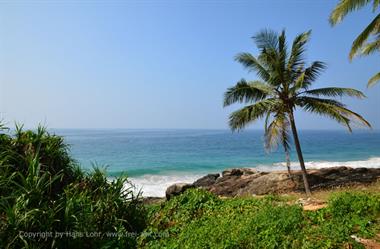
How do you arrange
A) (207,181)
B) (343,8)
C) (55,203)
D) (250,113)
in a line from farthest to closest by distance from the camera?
(207,181)
(250,113)
(343,8)
(55,203)

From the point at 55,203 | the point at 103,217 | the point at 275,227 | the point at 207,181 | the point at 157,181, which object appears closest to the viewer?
the point at 55,203

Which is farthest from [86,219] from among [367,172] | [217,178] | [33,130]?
[367,172]

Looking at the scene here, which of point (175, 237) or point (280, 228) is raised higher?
point (280, 228)

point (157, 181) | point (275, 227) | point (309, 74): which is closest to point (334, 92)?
point (309, 74)

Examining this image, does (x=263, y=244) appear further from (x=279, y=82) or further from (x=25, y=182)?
(x=279, y=82)

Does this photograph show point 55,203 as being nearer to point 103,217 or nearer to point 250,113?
point 103,217

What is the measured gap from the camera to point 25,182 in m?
4.39

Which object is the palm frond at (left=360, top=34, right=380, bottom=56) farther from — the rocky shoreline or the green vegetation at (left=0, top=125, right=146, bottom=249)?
the green vegetation at (left=0, top=125, right=146, bottom=249)

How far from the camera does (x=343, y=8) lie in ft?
34.6

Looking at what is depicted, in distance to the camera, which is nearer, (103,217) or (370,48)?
(103,217)

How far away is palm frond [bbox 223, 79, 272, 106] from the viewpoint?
13633mm

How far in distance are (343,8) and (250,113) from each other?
547 cm

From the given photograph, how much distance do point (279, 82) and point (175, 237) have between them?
902cm

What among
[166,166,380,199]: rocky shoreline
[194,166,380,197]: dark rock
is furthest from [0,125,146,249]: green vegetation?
[194,166,380,197]: dark rock
